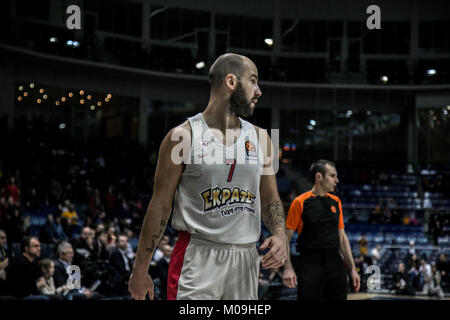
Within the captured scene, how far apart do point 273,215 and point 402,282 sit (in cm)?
1037

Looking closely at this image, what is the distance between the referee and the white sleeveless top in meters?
2.82

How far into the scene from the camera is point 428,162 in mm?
25188

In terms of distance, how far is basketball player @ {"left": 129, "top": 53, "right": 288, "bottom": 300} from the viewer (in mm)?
2873

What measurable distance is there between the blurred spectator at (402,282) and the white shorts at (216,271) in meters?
10.3

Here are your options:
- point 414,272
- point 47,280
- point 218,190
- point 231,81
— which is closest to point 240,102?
point 231,81

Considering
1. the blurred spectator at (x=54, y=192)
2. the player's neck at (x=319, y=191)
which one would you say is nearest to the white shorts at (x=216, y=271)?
the player's neck at (x=319, y=191)

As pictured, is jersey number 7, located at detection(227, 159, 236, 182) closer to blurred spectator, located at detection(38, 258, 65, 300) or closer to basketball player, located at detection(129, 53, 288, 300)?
basketball player, located at detection(129, 53, 288, 300)

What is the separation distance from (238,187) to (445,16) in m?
24.8

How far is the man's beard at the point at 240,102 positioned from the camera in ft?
9.61

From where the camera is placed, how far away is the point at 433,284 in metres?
12.7

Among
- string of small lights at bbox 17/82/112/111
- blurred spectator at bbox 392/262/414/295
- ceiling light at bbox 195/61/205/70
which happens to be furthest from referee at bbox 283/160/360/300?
ceiling light at bbox 195/61/205/70

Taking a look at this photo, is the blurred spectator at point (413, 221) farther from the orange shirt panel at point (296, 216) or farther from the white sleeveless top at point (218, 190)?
the white sleeveless top at point (218, 190)

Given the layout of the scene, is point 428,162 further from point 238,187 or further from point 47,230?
point 238,187
